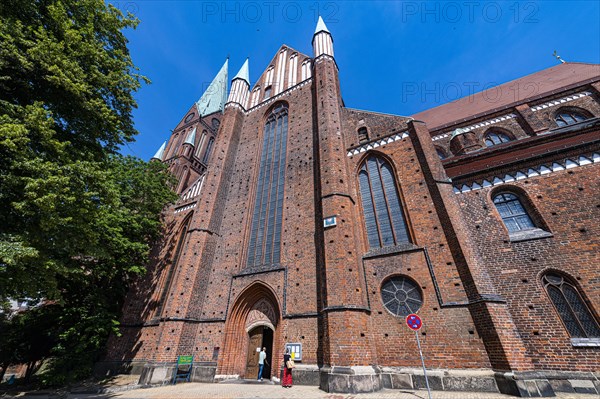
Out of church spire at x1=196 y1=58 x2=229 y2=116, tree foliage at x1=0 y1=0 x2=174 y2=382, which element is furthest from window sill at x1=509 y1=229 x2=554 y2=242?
church spire at x1=196 y1=58 x2=229 y2=116

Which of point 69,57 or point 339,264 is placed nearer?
point 69,57

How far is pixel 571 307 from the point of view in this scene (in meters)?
7.26

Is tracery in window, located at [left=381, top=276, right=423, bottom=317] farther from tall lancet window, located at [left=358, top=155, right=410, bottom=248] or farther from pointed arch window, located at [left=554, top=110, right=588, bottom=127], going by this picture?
pointed arch window, located at [left=554, top=110, right=588, bottom=127]

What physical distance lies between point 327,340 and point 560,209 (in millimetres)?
8898

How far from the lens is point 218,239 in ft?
48.0

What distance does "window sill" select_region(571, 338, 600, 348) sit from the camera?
21.9ft

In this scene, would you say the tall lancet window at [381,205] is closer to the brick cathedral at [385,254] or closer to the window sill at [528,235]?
the brick cathedral at [385,254]

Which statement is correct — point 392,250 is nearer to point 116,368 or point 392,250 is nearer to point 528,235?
point 528,235

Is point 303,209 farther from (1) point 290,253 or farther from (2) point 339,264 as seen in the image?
(2) point 339,264

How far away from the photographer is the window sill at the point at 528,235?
27.1ft

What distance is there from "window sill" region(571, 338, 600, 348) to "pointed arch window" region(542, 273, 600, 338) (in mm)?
122

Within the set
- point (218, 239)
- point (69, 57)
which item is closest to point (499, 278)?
point (218, 239)

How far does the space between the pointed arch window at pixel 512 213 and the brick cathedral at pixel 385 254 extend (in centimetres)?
5

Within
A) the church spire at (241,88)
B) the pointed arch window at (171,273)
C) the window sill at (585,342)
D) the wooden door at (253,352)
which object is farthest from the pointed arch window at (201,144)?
the window sill at (585,342)
